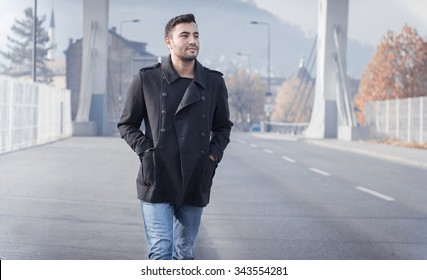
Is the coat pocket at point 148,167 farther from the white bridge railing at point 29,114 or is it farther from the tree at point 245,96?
the tree at point 245,96

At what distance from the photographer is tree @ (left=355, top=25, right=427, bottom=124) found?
4891 cm

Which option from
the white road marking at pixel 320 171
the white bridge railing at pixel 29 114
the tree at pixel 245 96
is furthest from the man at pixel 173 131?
the tree at pixel 245 96

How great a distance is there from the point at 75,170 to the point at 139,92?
14419mm

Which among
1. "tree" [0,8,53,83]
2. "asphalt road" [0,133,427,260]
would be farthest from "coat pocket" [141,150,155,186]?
"tree" [0,8,53,83]

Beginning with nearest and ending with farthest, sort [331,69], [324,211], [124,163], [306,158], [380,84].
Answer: [324,211] → [124,163] → [306,158] → [331,69] → [380,84]

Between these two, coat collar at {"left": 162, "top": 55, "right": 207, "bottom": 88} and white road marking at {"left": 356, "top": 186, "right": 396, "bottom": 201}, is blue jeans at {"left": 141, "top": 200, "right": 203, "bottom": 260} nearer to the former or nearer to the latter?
coat collar at {"left": 162, "top": 55, "right": 207, "bottom": 88}

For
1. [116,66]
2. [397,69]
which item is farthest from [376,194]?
[116,66]

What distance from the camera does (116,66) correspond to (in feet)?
210

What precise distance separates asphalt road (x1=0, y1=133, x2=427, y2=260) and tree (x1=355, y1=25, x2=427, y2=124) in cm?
2849

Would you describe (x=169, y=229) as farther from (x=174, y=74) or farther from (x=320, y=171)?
(x=320, y=171)

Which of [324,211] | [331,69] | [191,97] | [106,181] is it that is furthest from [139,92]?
[331,69]

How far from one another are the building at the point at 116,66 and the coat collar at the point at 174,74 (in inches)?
1102
